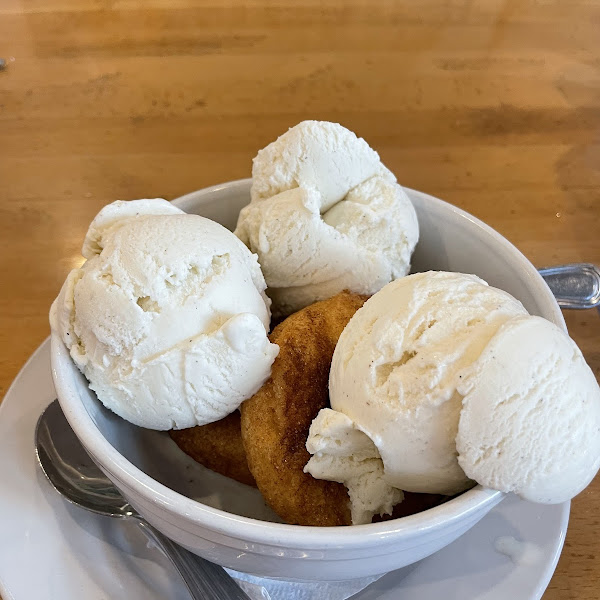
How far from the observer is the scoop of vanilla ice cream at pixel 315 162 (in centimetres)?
71

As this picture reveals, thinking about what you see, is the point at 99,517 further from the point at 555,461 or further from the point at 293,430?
the point at 555,461

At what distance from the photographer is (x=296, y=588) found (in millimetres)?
583

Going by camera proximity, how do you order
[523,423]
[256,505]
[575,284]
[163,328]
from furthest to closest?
[575,284] < [256,505] < [163,328] < [523,423]

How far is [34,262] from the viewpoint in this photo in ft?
3.12

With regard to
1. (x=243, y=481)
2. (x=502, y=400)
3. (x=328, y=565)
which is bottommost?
(x=243, y=481)

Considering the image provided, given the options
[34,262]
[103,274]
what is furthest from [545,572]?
[34,262]

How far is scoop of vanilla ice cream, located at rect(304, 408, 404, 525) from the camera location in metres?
0.53

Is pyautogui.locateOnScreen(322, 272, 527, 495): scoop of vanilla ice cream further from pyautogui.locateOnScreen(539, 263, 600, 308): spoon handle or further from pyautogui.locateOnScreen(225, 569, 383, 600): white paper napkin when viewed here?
pyautogui.locateOnScreen(539, 263, 600, 308): spoon handle

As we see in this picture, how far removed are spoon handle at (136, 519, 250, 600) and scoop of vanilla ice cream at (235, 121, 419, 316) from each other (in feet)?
1.01

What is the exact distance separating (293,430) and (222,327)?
13 cm

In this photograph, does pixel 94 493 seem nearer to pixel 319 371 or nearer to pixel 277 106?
pixel 319 371

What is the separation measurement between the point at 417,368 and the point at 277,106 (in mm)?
898

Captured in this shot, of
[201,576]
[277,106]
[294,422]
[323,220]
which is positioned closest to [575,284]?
[323,220]

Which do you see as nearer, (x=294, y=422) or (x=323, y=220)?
(x=294, y=422)
